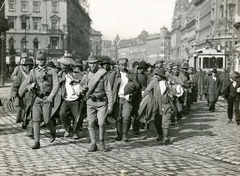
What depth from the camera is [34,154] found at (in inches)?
316

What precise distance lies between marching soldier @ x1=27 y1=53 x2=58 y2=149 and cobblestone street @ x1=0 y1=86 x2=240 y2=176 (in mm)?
544

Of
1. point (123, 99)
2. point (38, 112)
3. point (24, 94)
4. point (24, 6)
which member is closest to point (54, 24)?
point (24, 6)

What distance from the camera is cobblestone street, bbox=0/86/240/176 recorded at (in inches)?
269

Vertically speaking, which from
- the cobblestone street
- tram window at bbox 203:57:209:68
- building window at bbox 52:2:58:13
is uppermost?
building window at bbox 52:2:58:13

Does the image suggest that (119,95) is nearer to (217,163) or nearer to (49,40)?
(217,163)

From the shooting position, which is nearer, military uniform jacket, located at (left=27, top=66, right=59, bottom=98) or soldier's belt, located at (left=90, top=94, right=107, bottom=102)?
soldier's belt, located at (left=90, top=94, right=107, bottom=102)

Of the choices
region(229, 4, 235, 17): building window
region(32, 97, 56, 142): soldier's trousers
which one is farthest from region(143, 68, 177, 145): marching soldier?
region(229, 4, 235, 17): building window

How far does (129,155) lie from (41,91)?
85.9 inches

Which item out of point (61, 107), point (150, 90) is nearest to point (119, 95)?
point (150, 90)

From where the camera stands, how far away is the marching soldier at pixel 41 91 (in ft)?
28.3

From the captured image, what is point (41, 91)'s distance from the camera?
874cm

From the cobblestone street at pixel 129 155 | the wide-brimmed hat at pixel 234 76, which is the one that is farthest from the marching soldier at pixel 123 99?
the wide-brimmed hat at pixel 234 76

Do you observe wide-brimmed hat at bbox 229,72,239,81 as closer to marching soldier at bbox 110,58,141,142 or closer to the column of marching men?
the column of marching men

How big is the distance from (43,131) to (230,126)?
5332 mm
